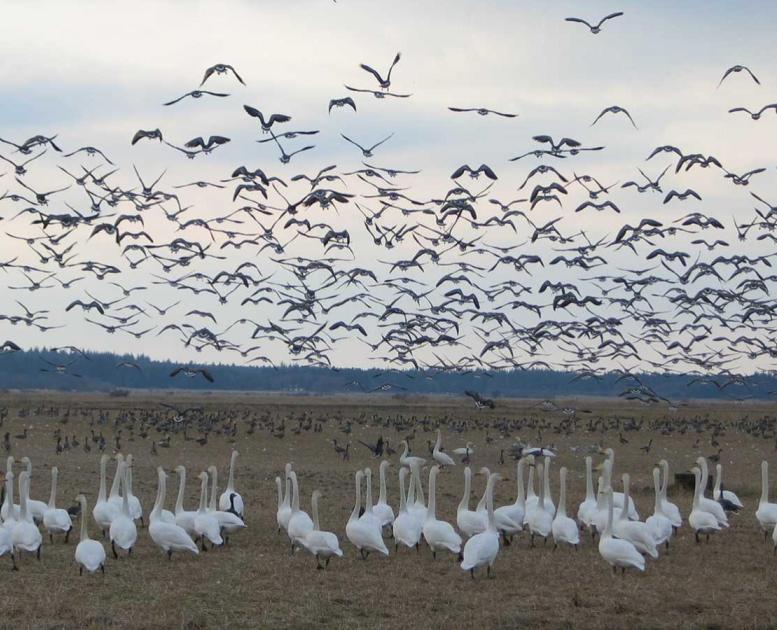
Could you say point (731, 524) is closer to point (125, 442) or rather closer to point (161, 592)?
point (161, 592)

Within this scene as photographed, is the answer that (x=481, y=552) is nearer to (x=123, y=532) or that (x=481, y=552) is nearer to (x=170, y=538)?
(x=170, y=538)

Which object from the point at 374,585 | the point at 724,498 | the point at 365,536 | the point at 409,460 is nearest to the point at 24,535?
the point at 365,536

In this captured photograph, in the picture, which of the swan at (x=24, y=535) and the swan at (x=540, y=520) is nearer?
the swan at (x=24, y=535)

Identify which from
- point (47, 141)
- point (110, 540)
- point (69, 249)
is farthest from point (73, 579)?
point (69, 249)

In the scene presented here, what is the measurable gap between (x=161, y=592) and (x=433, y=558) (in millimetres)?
5025

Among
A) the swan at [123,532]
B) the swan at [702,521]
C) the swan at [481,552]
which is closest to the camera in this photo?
the swan at [481,552]

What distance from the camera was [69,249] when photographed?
30.7 m

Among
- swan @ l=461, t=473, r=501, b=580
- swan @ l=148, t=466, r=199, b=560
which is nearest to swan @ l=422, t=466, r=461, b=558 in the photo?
swan @ l=461, t=473, r=501, b=580

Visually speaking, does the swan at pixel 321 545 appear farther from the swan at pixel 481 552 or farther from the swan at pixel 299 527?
the swan at pixel 481 552

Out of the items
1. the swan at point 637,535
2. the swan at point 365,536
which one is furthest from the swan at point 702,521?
the swan at point 365,536

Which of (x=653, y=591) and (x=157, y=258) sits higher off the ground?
(x=157, y=258)

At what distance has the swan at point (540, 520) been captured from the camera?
20.9 m

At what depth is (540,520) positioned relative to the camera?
2106 centimetres

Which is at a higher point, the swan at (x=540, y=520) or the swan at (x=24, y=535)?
the swan at (x=540, y=520)
